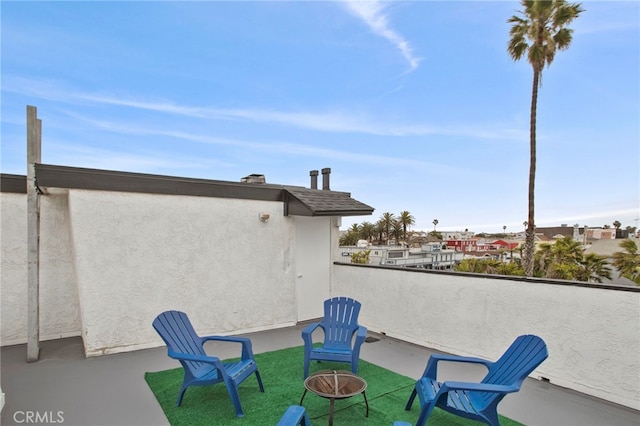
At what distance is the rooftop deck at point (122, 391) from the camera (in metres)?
3.51

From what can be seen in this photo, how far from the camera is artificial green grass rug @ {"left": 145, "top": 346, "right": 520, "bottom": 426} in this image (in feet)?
11.2

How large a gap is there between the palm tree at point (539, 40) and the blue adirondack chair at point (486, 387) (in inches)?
607

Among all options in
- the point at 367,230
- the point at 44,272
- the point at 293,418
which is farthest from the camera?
the point at 367,230

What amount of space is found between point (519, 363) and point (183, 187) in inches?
224

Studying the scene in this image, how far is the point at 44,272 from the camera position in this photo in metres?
6.00

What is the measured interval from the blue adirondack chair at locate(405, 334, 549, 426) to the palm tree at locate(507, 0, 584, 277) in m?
15.4

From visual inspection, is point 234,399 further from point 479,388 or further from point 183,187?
point 183,187

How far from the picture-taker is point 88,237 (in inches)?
210

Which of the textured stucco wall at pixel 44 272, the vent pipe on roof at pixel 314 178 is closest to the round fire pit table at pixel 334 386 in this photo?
the textured stucco wall at pixel 44 272

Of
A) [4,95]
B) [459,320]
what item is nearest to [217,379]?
[459,320]

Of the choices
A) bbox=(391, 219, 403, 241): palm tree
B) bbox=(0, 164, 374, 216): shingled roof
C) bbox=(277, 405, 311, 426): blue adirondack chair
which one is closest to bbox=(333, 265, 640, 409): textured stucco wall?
bbox=(0, 164, 374, 216): shingled roof

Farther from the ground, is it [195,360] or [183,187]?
[183,187]

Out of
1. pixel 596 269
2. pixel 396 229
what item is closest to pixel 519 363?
pixel 596 269

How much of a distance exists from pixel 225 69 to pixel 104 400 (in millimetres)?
9564
